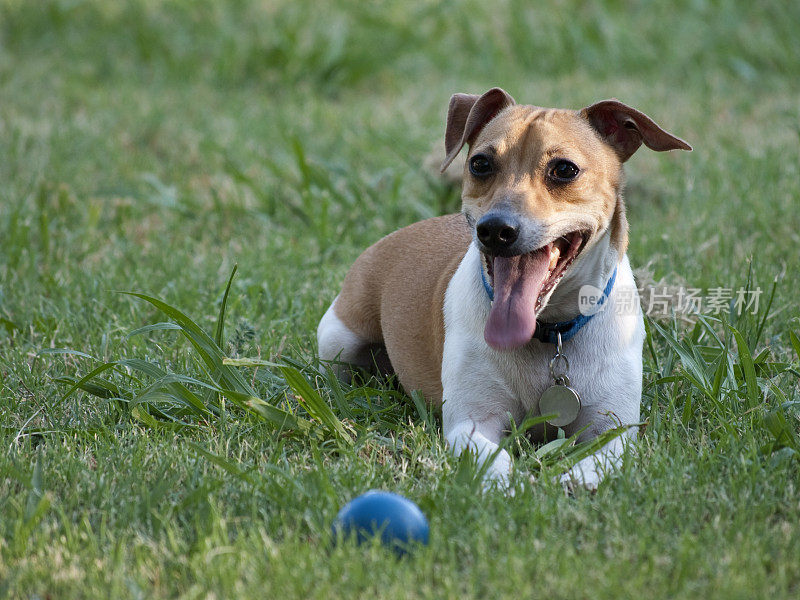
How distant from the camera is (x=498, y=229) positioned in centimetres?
302

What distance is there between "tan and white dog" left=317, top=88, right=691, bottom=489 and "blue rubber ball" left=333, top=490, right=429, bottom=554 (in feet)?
1.47

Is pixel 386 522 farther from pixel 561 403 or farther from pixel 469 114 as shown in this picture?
pixel 469 114

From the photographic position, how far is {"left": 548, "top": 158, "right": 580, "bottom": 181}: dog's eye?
3193 millimetres

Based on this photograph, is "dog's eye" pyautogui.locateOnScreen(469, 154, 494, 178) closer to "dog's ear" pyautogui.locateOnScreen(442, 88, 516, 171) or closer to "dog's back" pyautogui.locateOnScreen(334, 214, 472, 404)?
"dog's ear" pyautogui.locateOnScreen(442, 88, 516, 171)

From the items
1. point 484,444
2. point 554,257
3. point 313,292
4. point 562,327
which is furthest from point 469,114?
point 313,292

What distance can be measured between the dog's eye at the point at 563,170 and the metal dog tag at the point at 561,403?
697 mm

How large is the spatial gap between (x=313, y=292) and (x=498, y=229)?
79.1 inches

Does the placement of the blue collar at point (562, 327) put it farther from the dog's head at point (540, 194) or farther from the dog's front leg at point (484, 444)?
the dog's front leg at point (484, 444)

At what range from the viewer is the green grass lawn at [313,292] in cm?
258

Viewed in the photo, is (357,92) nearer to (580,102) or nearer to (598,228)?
(580,102)

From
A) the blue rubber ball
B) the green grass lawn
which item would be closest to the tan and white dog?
the green grass lawn

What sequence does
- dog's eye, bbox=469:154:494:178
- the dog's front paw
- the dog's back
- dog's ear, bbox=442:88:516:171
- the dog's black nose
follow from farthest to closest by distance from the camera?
1. the dog's back
2. dog's ear, bbox=442:88:516:171
3. dog's eye, bbox=469:154:494:178
4. the dog's black nose
5. the dog's front paw

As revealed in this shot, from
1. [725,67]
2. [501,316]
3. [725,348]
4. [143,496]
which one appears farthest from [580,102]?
[143,496]

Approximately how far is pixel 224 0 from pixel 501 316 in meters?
7.26
